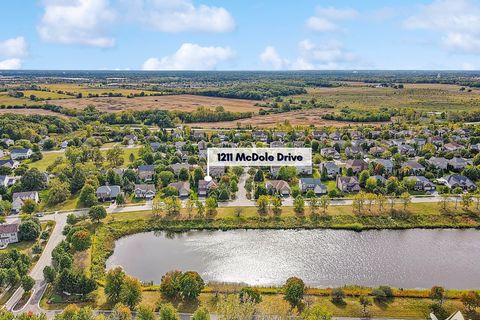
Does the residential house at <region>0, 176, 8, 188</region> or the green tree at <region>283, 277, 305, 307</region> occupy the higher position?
the residential house at <region>0, 176, 8, 188</region>

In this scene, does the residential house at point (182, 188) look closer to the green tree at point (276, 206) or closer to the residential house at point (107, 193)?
the residential house at point (107, 193)

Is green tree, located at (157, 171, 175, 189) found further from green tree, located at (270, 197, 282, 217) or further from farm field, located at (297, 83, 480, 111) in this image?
farm field, located at (297, 83, 480, 111)

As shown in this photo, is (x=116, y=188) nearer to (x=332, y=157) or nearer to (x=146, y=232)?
(x=146, y=232)

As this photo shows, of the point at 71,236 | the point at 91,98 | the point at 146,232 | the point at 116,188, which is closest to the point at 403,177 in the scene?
the point at 146,232

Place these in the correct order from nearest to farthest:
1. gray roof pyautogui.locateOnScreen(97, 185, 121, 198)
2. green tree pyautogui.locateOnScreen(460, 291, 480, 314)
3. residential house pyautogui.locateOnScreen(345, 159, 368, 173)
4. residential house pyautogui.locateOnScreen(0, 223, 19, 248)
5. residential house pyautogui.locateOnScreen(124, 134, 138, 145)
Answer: green tree pyautogui.locateOnScreen(460, 291, 480, 314), residential house pyautogui.locateOnScreen(0, 223, 19, 248), gray roof pyautogui.locateOnScreen(97, 185, 121, 198), residential house pyautogui.locateOnScreen(345, 159, 368, 173), residential house pyautogui.locateOnScreen(124, 134, 138, 145)

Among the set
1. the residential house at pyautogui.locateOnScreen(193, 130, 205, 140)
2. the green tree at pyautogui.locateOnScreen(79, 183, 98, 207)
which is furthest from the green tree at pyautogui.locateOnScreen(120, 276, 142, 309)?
the residential house at pyautogui.locateOnScreen(193, 130, 205, 140)

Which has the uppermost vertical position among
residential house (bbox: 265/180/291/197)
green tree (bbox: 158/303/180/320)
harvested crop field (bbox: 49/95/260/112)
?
harvested crop field (bbox: 49/95/260/112)

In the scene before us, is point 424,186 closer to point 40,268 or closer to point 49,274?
point 49,274
